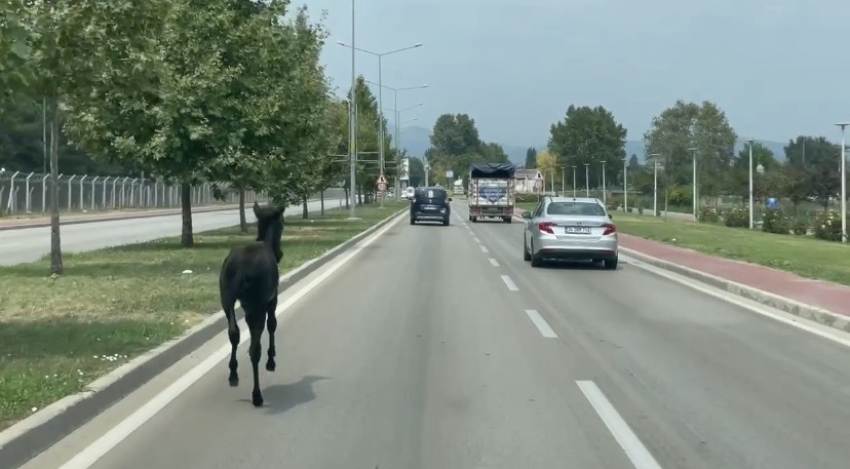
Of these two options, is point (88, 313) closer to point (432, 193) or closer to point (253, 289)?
point (253, 289)

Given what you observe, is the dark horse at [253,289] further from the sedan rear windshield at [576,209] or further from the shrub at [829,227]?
the shrub at [829,227]

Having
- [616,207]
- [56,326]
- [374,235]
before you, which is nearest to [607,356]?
[56,326]

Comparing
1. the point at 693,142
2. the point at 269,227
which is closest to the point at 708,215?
the point at 693,142

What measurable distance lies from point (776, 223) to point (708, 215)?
12.2 m

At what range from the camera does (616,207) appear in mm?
93125

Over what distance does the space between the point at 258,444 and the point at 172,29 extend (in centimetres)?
1880

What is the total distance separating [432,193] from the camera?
5131 centimetres

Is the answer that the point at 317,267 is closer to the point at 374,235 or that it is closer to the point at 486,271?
the point at 486,271

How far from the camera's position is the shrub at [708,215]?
6324 centimetres

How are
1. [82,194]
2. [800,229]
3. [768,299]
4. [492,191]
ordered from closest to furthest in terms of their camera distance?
[768,299], [800,229], [492,191], [82,194]

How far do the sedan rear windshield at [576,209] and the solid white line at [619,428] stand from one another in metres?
14.1

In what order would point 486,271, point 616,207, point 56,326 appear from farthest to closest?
point 616,207 → point 486,271 → point 56,326

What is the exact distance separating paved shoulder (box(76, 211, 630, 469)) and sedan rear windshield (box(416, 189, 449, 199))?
118 feet

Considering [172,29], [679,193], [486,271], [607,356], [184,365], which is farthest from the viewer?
[679,193]
